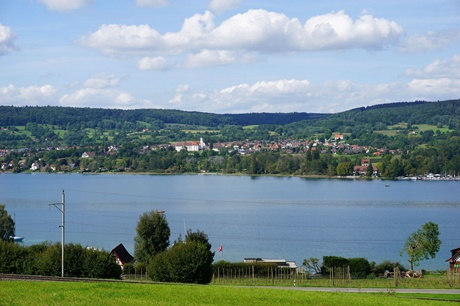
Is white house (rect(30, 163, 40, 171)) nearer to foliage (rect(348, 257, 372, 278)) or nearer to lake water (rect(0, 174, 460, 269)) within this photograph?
lake water (rect(0, 174, 460, 269))

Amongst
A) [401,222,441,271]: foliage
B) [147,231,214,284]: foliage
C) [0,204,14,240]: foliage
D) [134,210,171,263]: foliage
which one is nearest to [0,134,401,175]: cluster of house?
[0,204,14,240]: foliage

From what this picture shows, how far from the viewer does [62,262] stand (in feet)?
83.7

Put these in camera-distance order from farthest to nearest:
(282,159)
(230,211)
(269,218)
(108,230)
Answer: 1. (282,159)
2. (230,211)
3. (269,218)
4. (108,230)

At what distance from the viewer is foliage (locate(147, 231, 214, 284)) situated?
27.8 metres

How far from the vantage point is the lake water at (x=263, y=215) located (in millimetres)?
50594

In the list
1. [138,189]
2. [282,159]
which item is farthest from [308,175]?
[138,189]

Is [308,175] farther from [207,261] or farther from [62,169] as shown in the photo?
[207,261]

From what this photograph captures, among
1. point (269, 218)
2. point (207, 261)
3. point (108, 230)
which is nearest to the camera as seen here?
point (207, 261)

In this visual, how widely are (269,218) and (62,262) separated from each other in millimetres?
44119

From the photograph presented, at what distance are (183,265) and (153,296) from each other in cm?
1093

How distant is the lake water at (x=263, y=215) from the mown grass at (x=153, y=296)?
2421cm

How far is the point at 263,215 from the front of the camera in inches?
2800

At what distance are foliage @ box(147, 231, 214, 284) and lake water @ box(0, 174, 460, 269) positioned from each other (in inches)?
596

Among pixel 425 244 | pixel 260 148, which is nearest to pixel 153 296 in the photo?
pixel 425 244
